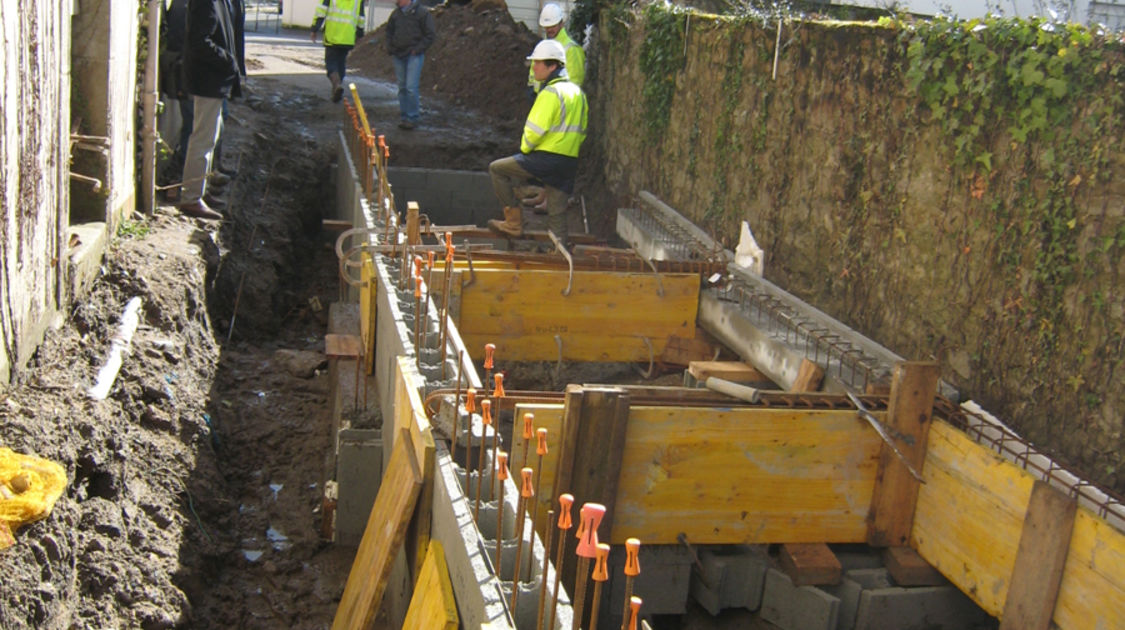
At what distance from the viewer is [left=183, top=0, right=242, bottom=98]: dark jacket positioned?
909 cm

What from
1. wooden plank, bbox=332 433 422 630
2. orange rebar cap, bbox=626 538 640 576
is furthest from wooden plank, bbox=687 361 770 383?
orange rebar cap, bbox=626 538 640 576

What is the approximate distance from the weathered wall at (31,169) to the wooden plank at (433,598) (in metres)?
2.17

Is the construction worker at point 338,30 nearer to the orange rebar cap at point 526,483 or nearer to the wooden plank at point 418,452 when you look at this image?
the wooden plank at point 418,452

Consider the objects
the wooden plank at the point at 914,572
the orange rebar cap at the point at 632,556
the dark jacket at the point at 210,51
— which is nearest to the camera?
the orange rebar cap at the point at 632,556

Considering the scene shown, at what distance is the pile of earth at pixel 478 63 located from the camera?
16.6 metres

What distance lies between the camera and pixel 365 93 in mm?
16812

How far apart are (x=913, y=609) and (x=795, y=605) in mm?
542

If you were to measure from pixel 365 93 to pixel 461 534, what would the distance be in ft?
44.6

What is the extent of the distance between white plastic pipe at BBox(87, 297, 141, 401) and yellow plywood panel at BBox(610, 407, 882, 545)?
2.68 m

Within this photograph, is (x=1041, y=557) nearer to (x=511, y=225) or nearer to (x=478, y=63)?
(x=511, y=225)

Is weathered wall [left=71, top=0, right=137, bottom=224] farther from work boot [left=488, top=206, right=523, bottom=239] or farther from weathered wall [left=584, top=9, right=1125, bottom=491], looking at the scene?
weathered wall [left=584, top=9, right=1125, bottom=491]

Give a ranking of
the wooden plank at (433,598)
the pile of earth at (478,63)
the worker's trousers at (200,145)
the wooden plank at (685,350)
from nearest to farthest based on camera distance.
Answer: the wooden plank at (433,598)
the wooden plank at (685,350)
the worker's trousers at (200,145)
the pile of earth at (478,63)

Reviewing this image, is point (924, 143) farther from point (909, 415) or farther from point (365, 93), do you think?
point (365, 93)

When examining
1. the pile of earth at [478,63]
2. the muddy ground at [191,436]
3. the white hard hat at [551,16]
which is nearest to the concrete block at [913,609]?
the muddy ground at [191,436]
